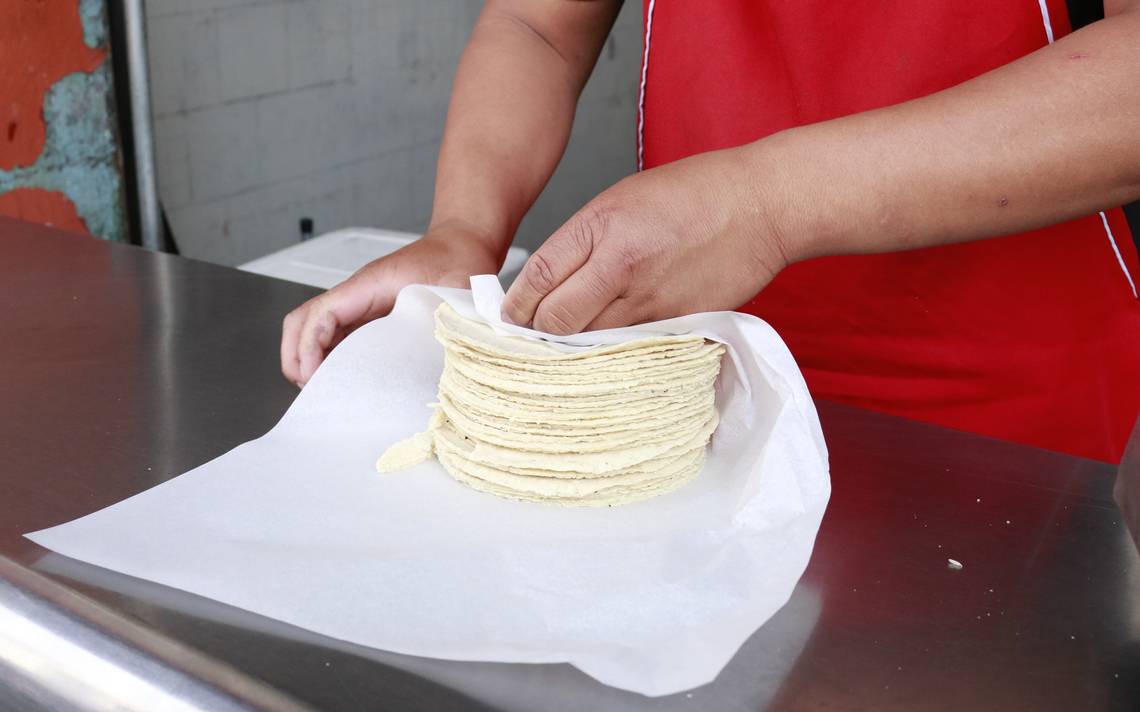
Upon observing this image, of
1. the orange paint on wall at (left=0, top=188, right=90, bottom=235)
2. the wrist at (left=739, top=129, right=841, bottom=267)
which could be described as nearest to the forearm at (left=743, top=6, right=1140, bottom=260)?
the wrist at (left=739, top=129, right=841, bottom=267)

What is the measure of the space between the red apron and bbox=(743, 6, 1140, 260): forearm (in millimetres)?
288

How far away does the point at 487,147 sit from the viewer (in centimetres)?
140

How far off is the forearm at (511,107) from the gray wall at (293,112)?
1.62 m

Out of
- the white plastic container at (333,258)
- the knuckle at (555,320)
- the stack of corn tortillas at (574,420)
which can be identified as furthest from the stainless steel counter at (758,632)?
the white plastic container at (333,258)

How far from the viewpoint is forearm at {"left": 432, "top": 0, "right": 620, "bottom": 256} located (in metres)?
1.35

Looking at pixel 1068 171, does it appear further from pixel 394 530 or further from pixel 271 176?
pixel 271 176

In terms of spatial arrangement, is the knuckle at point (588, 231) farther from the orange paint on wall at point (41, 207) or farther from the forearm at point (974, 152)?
the orange paint on wall at point (41, 207)

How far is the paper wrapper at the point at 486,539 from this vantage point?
0.68 meters

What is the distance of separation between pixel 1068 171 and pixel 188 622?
29.4 inches

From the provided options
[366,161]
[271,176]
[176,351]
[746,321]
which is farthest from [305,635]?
[366,161]

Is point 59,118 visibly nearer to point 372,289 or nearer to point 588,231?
point 372,289

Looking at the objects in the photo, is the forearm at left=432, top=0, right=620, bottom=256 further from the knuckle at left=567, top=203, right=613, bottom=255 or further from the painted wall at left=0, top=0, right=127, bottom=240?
the painted wall at left=0, top=0, right=127, bottom=240

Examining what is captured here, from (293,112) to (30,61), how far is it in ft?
4.12

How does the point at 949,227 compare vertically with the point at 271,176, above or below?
above
